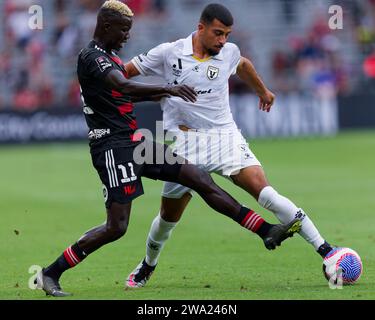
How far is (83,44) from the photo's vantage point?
98.4 ft

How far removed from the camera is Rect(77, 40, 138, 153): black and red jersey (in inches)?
327

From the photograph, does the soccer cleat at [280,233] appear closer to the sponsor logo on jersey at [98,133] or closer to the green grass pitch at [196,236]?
the green grass pitch at [196,236]

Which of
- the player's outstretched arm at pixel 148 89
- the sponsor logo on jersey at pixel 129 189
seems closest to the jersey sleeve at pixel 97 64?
the player's outstretched arm at pixel 148 89

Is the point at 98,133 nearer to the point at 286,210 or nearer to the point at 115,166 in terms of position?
the point at 115,166

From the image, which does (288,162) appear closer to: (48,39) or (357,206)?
(357,206)

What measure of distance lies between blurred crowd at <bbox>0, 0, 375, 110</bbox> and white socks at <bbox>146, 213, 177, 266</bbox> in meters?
19.0

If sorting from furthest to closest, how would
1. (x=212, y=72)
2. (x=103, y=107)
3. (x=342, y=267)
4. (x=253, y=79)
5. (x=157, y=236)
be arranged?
(x=253, y=79), (x=157, y=236), (x=212, y=72), (x=342, y=267), (x=103, y=107)

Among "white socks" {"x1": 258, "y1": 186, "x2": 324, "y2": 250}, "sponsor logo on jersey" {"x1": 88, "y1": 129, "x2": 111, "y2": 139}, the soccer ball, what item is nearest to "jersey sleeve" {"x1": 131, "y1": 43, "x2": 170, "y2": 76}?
"sponsor logo on jersey" {"x1": 88, "y1": 129, "x2": 111, "y2": 139}

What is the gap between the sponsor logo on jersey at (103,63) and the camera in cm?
816

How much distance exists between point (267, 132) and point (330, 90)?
2.56 metres

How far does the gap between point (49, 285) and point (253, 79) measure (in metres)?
2.86

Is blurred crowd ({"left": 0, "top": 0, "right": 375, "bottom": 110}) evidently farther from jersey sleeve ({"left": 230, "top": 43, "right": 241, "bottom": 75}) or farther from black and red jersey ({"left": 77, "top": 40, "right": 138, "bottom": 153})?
black and red jersey ({"left": 77, "top": 40, "right": 138, "bottom": 153})

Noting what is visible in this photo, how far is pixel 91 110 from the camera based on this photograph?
845 centimetres

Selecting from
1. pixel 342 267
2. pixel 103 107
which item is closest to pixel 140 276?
pixel 103 107
